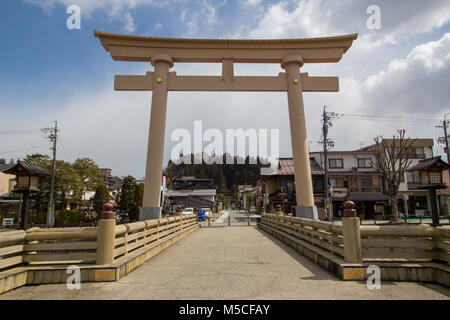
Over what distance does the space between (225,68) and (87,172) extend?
29315 millimetres

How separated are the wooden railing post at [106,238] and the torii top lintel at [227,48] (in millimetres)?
9154

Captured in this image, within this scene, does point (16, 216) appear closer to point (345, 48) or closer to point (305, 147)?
point (305, 147)

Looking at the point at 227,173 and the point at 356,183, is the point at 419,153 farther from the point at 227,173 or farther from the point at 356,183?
the point at 227,173

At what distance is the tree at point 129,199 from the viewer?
27094mm

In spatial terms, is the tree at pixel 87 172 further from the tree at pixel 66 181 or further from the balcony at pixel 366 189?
the balcony at pixel 366 189

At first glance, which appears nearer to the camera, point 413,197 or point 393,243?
point 393,243

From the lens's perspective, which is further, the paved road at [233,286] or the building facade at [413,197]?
the building facade at [413,197]

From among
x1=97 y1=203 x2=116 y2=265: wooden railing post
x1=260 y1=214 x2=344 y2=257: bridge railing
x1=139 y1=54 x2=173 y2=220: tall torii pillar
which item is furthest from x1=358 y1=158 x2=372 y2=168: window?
x1=97 y1=203 x2=116 y2=265: wooden railing post

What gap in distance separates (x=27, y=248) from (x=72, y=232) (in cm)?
84

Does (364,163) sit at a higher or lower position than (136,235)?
higher

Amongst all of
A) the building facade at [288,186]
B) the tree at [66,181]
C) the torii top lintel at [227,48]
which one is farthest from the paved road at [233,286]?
the tree at [66,181]

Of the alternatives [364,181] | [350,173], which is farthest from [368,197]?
[350,173]

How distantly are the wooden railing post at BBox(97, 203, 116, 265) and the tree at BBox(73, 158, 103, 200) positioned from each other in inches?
1305

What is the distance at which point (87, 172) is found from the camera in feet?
115
